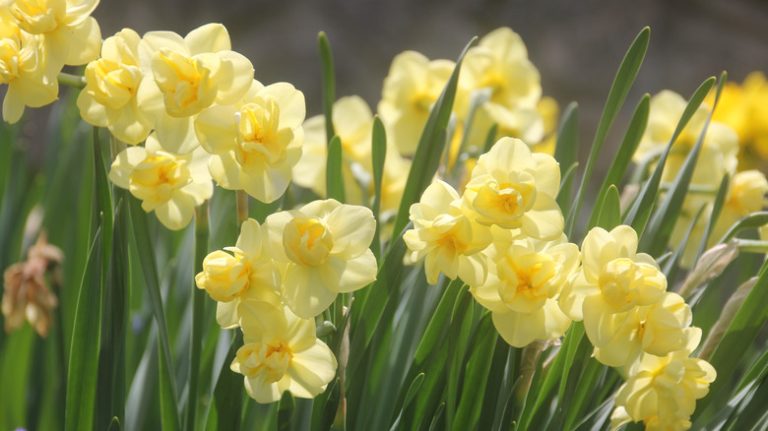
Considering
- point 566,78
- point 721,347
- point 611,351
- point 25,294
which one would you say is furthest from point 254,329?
point 566,78

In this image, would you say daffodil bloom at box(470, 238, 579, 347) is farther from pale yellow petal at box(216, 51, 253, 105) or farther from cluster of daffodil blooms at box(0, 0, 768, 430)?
pale yellow petal at box(216, 51, 253, 105)

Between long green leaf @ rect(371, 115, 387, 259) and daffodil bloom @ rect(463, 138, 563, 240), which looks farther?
long green leaf @ rect(371, 115, 387, 259)

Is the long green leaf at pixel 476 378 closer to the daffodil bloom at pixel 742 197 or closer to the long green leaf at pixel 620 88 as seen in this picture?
the long green leaf at pixel 620 88

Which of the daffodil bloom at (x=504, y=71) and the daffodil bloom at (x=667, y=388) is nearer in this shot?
the daffodil bloom at (x=667, y=388)

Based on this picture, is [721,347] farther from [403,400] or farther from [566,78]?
[566,78]

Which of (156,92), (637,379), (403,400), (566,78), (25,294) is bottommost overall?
(566,78)

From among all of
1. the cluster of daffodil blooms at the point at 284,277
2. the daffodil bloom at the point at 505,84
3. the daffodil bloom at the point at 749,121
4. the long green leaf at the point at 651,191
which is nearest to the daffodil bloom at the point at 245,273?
the cluster of daffodil blooms at the point at 284,277

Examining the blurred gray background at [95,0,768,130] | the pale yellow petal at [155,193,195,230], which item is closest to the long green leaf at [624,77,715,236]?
the pale yellow petal at [155,193,195,230]
